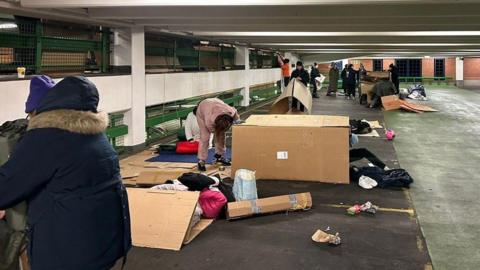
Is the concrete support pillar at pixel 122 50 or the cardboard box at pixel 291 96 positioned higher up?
the concrete support pillar at pixel 122 50

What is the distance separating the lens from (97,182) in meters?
1.96

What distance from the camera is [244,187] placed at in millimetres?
4586

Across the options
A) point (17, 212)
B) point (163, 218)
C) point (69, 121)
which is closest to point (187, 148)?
point (163, 218)

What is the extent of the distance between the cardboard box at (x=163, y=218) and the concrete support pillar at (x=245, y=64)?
33.8 ft

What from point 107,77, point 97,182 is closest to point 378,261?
point 97,182

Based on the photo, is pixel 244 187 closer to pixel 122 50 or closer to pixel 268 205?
pixel 268 205

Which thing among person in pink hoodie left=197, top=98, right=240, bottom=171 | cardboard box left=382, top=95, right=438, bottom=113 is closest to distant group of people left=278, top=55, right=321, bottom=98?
cardboard box left=382, top=95, right=438, bottom=113

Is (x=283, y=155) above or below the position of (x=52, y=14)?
below

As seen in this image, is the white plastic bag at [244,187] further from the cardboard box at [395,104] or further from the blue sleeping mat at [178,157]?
the cardboard box at [395,104]

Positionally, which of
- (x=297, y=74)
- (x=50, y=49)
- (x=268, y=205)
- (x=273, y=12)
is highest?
(x=273, y=12)

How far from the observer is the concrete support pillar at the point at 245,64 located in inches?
552

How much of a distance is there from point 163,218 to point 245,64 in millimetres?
10788

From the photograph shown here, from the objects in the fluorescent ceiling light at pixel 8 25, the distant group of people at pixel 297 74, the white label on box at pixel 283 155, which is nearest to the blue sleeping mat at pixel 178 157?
the white label on box at pixel 283 155

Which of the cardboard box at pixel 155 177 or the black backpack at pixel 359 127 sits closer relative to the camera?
the cardboard box at pixel 155 177
